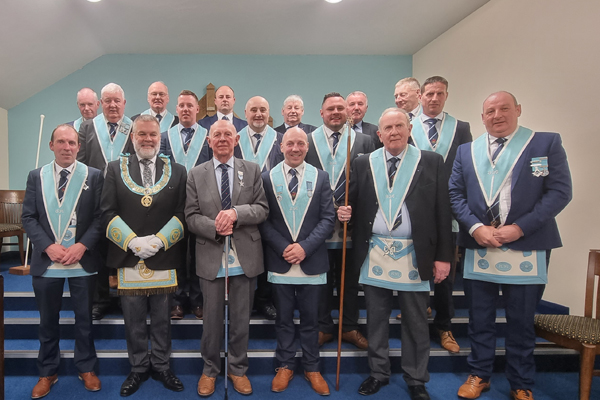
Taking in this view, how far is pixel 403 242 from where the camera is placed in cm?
233

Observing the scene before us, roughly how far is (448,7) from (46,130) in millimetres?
5783

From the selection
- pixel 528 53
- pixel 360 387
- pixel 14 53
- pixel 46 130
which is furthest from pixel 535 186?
pixel 46 130

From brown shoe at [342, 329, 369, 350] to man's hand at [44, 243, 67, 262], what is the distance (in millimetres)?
1945

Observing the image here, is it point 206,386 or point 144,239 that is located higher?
point 144,239

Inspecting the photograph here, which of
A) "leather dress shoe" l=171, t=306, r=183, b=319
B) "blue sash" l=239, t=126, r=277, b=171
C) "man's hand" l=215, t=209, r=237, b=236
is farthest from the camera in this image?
"blue sash" l=239, t=126, r=277, b=171

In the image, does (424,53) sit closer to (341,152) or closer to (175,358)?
(341,152)

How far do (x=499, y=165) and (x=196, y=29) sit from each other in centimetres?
426

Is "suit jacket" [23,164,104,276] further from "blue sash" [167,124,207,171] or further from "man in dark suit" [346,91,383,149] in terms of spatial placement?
"man in dark suit" [346,91,383,149]

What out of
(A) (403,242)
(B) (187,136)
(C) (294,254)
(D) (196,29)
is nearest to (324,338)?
(C) (294,254)

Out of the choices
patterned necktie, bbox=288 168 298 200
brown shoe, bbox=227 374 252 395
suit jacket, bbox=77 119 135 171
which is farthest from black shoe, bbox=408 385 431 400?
suit jacket, bbox=77 119 135 171

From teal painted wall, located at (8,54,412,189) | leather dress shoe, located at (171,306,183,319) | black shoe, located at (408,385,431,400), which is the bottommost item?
black shoe, located at (408,385,431,400)

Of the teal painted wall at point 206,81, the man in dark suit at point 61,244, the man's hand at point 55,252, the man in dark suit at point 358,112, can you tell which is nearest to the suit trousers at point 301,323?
the man in dark suit at point 61,244

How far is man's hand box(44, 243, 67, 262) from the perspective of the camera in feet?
7.45

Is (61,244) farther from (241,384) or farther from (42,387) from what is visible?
(241,384)
